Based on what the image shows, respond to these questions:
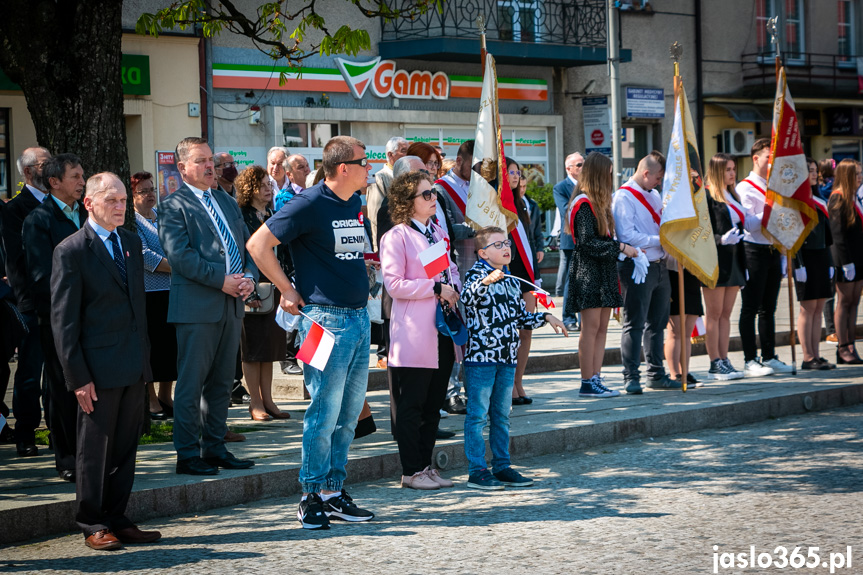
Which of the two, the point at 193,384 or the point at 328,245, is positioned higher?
the point at 328,245

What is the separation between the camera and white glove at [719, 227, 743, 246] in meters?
10.6

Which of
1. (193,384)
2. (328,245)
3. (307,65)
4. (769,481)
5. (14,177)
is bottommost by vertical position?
(769,481)

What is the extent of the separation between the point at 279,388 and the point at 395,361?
390 centimetres

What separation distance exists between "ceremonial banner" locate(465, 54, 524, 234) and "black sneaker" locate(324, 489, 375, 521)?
3001mm

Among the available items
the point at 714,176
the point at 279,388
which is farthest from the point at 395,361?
the point at 714,176

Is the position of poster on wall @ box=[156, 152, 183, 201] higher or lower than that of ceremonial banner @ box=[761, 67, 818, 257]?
higher

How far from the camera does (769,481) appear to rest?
7000 millimetres

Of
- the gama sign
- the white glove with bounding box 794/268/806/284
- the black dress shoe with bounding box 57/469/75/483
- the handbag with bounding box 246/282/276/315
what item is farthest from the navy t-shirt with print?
the gama sign

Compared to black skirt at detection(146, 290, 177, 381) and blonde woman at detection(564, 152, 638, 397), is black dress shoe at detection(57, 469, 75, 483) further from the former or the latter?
blonde woman at detection(564, 152, 638, 397)

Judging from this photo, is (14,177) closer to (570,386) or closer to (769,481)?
(570,386)

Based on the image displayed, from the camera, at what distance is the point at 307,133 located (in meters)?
20.7

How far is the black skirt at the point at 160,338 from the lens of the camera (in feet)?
27.0

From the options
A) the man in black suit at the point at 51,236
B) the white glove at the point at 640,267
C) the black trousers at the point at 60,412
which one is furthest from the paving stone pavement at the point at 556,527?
the white glove at the point at 640,267

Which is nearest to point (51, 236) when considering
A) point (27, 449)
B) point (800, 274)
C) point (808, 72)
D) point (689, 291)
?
point (27, 449)
